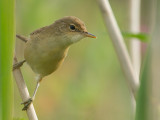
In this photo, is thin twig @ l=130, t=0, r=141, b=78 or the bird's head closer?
the bird's head

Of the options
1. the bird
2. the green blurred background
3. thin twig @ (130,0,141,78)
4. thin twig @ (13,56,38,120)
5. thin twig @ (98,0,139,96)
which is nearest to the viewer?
thin twig @ (13,56,38,120)

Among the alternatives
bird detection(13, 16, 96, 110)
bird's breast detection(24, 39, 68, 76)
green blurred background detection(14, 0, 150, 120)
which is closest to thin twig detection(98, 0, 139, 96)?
bird detection(13, 16, 96, 110)

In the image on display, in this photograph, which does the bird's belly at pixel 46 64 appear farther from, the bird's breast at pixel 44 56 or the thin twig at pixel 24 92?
the thin twig at pixel 24 92

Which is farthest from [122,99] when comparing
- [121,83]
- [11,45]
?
[11,45]

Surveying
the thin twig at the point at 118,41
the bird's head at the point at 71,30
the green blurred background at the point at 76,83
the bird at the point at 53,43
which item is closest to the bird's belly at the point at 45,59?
the bird at the point at 53,43

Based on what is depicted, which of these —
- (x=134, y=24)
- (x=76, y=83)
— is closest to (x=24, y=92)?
(x=134, y=24)

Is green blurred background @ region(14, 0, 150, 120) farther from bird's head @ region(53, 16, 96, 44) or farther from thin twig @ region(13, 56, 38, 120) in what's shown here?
thin twig @ region(13, 56, 38, 120)

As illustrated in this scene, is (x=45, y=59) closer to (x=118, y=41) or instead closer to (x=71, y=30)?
(x=71, y=30)

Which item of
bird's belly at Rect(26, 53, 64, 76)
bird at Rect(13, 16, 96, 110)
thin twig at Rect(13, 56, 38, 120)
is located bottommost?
thin twig at Rect(13, 56, 38, 120)

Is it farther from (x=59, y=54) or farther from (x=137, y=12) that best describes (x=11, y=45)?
(x=137, y=12)
